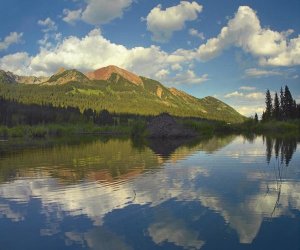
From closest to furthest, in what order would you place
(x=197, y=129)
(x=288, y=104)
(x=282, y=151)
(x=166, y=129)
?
(x=282, y=151), (x=166, y=129), (x=197, y=129), (x=288, y=104)

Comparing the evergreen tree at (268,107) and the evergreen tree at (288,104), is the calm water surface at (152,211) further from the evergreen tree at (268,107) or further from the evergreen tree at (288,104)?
the evergreen tree at (268,107)

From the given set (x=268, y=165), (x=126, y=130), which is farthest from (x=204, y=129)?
(x=268, y=165)

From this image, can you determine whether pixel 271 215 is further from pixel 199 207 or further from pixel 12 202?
pixel 12 202

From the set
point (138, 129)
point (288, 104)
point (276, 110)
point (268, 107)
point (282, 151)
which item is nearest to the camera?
point (282, 151)

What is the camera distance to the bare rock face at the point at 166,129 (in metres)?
116

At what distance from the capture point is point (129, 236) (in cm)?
1490

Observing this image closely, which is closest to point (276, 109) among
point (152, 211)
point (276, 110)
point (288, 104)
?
point (276, 110)

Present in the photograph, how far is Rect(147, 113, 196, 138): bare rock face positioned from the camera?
380 ft

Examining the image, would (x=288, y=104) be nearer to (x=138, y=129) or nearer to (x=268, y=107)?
(x=268, y=107)

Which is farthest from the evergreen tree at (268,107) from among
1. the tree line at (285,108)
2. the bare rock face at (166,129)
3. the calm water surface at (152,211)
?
the calm water surface at (152,211)

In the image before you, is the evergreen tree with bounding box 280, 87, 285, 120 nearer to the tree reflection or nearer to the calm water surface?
the tree reflection

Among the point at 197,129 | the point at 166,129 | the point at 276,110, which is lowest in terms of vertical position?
the point at 197,129

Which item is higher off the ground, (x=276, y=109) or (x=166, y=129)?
(x=276, y=109)

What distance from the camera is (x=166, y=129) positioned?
4584 inches
